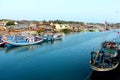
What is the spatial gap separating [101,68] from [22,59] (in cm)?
1513

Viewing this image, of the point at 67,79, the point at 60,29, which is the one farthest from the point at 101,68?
the point at 60,29

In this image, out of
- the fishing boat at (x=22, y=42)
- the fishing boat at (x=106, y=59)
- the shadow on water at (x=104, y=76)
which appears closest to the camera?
the fishing boat at (x=106, y=59)

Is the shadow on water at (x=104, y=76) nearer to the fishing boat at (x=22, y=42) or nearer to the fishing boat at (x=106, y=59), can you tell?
the fishing boat at (x=106, y=59)

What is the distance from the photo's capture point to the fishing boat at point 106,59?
926 inches

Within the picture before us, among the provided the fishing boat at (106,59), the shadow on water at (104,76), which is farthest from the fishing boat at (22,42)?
the shadow on water at (104,76)

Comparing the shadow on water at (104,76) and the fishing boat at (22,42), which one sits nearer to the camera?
the shadow on water at (104,76)

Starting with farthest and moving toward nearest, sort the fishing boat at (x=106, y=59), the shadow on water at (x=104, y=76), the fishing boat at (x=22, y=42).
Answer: the fishing boat at (x=22, y=42) → the shadow on water at (x=104, y=76) → the fishing boat at (x=106, y=59)

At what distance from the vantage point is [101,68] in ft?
76.1

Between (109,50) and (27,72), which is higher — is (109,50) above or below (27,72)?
above

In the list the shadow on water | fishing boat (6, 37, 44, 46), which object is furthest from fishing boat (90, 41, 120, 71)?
fishing boat (6, 37, 44, 46)

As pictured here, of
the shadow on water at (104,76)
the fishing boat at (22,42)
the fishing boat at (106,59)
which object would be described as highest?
the fishing boat at (106,59)

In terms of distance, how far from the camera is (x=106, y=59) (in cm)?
2569

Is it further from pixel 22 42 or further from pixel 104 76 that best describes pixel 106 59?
pixel 22 42

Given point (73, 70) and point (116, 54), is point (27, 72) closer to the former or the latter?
point (73, 70)
